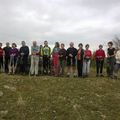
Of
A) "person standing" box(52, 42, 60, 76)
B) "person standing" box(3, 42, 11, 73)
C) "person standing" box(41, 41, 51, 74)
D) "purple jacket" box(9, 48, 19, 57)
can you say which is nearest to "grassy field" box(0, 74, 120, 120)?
"person standing" box(52, 42, 60, 76)

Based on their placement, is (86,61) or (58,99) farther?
(86,61)

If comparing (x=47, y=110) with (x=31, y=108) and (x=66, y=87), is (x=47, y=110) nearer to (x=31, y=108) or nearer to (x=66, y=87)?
(x=31, y=108)

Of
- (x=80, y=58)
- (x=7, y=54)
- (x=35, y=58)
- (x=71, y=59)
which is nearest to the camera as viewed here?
(x=80, y=58)

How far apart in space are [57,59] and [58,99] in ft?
18.8

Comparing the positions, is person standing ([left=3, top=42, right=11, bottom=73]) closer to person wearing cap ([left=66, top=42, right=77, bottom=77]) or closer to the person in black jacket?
the person in black jacket

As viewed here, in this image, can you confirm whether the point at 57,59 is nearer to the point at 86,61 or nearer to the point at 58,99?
the point at 86,61

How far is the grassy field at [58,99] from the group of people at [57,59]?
1674 mm

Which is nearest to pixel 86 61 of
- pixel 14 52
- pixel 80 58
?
pixel 80 58

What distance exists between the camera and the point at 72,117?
52.5ft

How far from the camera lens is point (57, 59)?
23125 mm

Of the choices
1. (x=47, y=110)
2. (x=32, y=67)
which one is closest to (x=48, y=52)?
(x=32, y=67)

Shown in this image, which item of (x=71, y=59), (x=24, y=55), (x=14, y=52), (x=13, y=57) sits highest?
(x=14, y=52)

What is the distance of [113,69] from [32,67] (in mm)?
4919

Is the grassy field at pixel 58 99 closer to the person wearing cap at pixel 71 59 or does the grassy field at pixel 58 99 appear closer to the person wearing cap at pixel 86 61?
the person wearing cap at pixel 71 59
